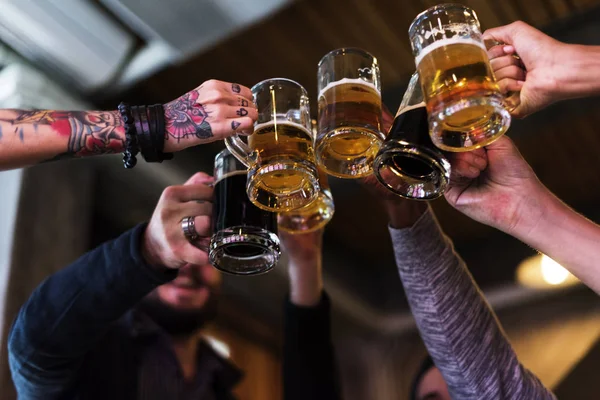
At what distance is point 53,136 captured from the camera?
0.79 meters

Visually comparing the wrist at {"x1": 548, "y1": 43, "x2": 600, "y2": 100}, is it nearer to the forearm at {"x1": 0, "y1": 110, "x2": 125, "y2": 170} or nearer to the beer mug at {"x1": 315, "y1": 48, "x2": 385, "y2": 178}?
the beer mug at {"x1": 315, "y1": 48, "x2": 385, "y2": 178}

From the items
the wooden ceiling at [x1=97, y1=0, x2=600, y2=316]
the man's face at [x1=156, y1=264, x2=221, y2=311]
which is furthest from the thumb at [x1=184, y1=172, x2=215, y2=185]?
the wooden ceiling at [x1=97, y1=0, x2=600, y2=316]

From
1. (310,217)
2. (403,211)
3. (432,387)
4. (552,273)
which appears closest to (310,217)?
(310,217)

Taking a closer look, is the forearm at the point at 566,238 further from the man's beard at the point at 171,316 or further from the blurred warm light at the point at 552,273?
the blurred warm light at the point at 552,273

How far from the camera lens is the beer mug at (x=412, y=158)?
751mm

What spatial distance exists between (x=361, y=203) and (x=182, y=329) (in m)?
1.47

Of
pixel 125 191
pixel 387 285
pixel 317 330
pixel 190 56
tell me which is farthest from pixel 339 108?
pixel 387 285

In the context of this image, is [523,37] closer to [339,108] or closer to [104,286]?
[339,108]

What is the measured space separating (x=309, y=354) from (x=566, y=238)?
2.29 ft

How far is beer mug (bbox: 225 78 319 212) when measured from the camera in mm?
776

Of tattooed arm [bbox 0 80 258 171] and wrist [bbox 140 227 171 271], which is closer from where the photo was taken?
tattooed arm [bbox 0 80 258 171]

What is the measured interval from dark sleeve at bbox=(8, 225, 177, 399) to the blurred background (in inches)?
15.2

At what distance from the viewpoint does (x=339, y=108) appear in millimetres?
772

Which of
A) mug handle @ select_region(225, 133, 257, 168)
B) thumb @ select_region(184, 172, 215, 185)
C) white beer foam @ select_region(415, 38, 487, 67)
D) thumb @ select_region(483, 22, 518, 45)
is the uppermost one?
thumb @ select_region(483, 22, 518, 45)
